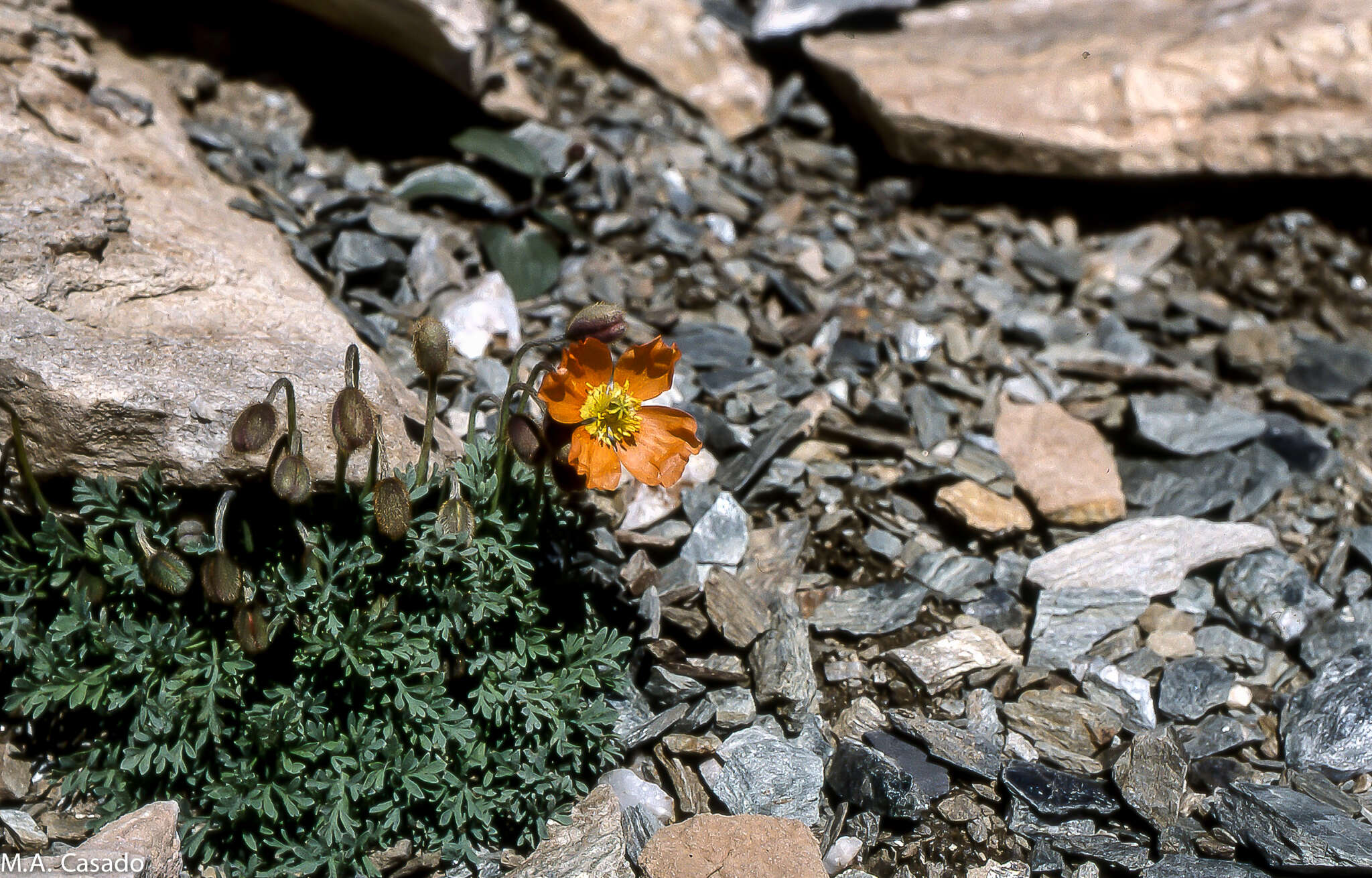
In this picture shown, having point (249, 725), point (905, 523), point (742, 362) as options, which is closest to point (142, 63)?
point (742, 362)

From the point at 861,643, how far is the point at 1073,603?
0.77m

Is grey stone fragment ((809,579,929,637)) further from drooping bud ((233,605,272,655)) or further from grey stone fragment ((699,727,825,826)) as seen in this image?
drooping bud ((233,605,272,655))

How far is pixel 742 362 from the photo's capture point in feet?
15.0

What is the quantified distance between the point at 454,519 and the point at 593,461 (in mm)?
383

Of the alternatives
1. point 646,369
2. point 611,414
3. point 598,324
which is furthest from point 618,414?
point 598,324

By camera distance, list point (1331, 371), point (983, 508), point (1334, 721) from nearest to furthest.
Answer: point (1334, 721) < point (983, 508) < point (1331, 371)

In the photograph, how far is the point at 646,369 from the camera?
9.79ft

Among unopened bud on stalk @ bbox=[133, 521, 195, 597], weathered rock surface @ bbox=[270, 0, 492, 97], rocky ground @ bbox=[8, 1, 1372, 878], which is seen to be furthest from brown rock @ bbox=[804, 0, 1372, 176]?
unopened bud on stalk @ bbox=[133, 521, 195, 597]

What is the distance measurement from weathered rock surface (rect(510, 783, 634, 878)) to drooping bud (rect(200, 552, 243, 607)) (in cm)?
105

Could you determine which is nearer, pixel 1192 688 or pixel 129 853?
pixel 129 853

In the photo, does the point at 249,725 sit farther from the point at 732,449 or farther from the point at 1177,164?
the point at 1177,164

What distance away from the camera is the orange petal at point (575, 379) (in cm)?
285

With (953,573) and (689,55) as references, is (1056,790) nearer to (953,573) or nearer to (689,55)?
(953,573)

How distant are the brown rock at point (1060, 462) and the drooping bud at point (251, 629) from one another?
107 inches
